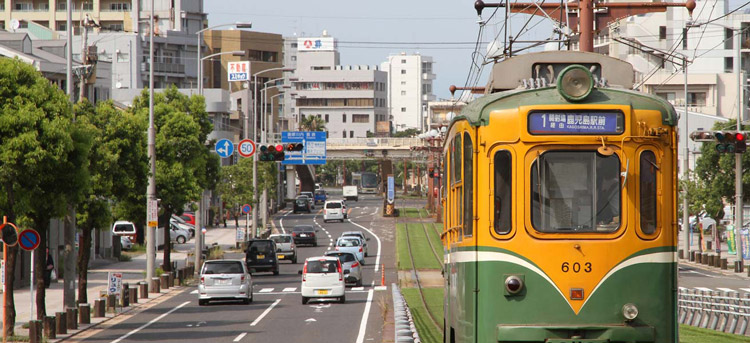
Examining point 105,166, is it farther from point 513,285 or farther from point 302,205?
point 302,205

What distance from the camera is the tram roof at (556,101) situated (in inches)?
448

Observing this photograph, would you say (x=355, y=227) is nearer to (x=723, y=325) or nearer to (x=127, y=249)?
(x=127, y=249)

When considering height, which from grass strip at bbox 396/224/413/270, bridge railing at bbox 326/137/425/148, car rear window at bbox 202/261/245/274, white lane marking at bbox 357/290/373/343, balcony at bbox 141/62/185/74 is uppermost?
balcony at bbox 141/62/185/74

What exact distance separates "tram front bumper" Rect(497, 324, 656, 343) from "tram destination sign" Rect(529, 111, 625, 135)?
1.96 meters

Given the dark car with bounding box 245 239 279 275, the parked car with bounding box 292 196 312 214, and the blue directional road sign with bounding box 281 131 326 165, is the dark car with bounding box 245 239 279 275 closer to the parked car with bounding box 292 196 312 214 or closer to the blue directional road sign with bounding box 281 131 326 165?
the blue directional road sign with bounding box 281 131 326 165

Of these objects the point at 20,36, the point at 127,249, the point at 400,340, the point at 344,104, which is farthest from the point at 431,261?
the point at 344,104

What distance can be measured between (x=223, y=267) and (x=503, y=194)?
79.5 ft

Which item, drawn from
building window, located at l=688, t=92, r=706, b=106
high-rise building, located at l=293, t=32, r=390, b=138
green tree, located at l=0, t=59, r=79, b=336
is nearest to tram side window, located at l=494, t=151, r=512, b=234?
green tree, located at l=0, t=59, r=79, b=336

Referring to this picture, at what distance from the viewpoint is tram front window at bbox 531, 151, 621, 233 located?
11062 mm

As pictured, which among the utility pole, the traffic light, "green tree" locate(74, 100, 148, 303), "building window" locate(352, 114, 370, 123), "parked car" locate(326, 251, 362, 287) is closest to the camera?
the utility pole

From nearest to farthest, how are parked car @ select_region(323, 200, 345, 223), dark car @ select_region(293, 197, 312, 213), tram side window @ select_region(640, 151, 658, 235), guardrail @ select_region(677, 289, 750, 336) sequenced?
tram side window @ select_region(640, 151, 658, 235), guardrail @ select_region(677, 289, 750, 336), parked car @ select_region(323, 200, 345, 223), dark car @ select_region(293, 197, 312, 213)

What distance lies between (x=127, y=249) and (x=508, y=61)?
53.6m

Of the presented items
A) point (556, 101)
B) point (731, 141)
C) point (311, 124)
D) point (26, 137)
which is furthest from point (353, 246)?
point (311, 124)

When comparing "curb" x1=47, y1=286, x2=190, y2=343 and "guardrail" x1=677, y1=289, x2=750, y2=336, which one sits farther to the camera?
"curb" x1=47, y1=286, x2=190, y2=343
